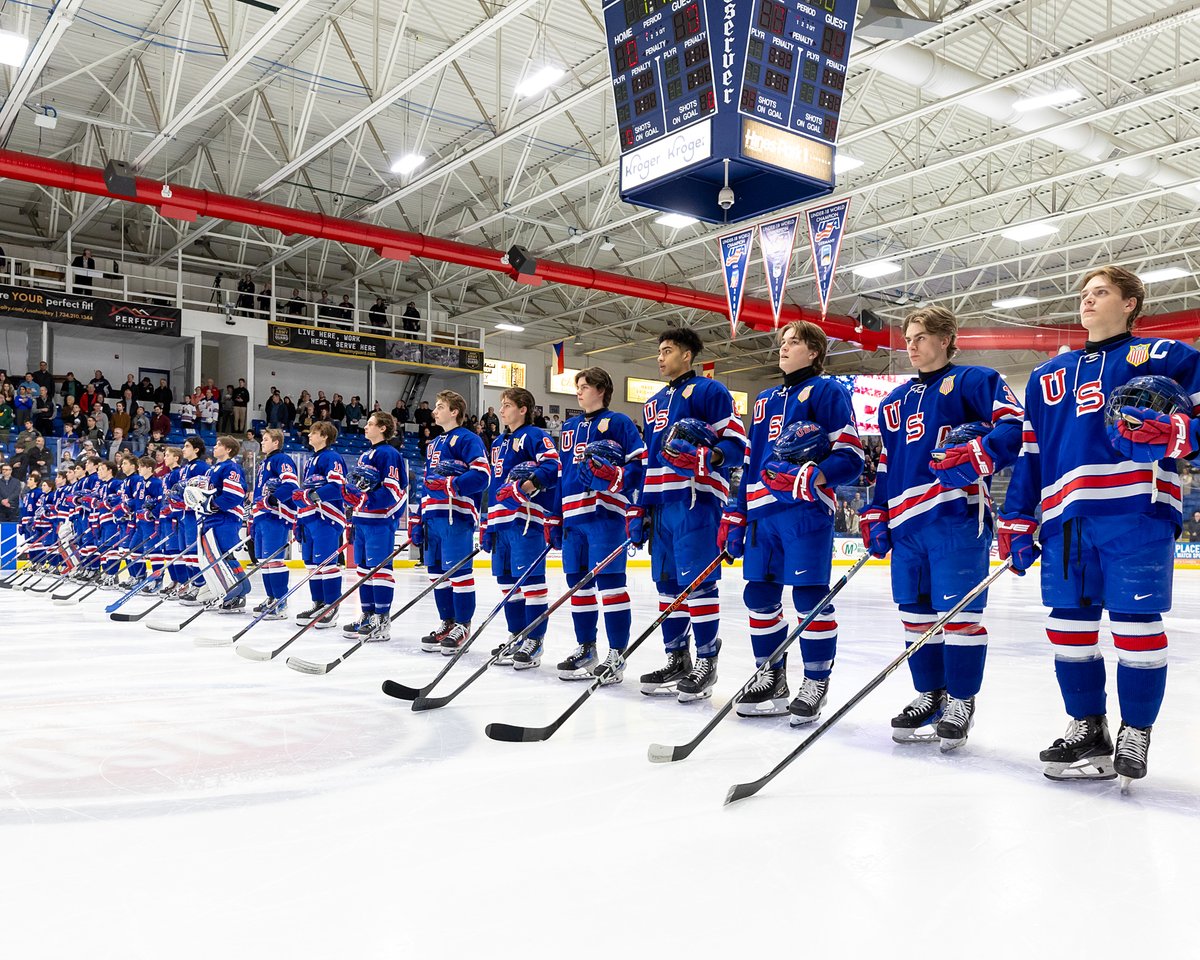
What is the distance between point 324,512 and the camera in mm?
6293

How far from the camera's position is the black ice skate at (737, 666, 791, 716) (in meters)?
3.37

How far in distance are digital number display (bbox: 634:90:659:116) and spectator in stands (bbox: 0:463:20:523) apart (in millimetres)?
9046

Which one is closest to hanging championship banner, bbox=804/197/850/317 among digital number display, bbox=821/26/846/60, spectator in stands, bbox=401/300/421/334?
digital number display, bbox=821/26/846/60

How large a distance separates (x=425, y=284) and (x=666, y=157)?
15.6 metres

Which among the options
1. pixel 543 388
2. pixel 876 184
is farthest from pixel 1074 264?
pixel 543 388

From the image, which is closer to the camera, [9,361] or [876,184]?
[876,184]

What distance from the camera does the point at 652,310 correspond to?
2167 centimetres

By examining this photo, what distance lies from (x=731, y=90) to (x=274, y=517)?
420 centimetres

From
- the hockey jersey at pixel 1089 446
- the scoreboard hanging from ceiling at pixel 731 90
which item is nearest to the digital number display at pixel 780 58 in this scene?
the scoreboard hanging from ceiling at pixel 731 90

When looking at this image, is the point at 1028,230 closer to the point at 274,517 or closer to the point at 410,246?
the point at 410,246

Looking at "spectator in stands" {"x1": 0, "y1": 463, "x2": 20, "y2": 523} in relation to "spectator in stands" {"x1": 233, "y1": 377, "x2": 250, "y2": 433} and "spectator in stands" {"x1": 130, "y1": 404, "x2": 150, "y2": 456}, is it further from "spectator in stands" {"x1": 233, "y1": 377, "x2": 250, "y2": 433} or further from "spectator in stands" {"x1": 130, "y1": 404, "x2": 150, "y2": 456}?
"spectator in stands" {"x1": 233, "y1": 377, "x2": 250, "y2": 433}

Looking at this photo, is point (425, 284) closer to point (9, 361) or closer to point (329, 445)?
point (9, 361)

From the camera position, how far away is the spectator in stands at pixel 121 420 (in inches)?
634

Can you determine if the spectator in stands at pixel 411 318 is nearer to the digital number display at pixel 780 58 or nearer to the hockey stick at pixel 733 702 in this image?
the digital number display at pixel 780 58
